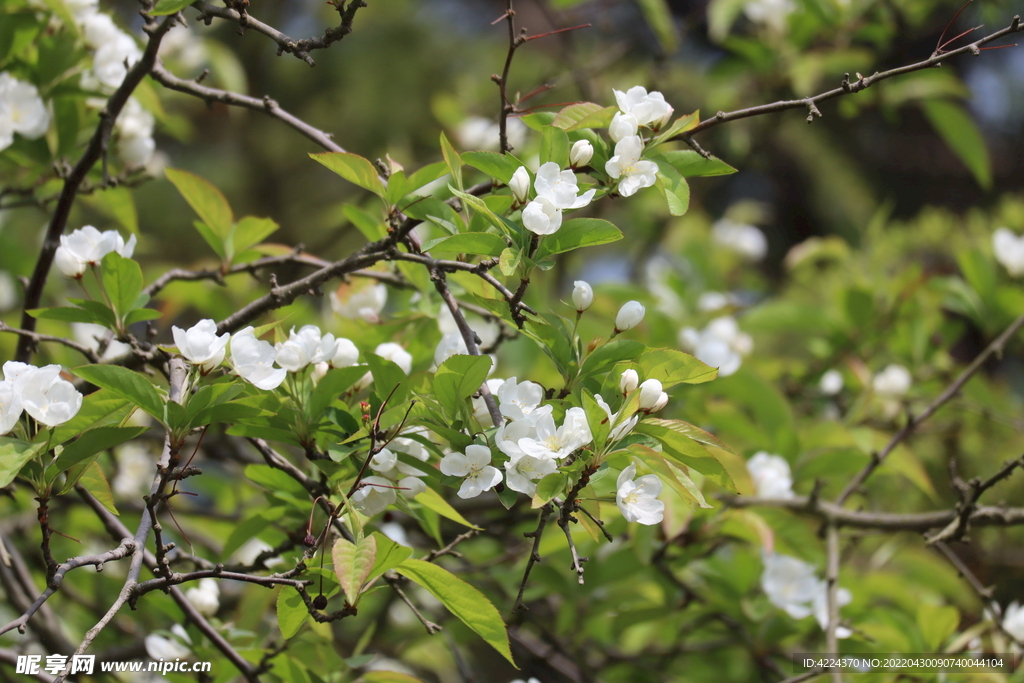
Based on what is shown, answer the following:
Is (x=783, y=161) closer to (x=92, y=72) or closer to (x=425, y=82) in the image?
(x=425, y=82)

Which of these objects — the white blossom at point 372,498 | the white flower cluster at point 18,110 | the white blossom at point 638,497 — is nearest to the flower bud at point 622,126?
the white blossom at point 638,497

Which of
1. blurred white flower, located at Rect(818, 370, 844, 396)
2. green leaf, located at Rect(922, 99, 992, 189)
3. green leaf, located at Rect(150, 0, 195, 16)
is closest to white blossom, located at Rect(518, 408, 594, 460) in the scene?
green leaf, located at Rect(150, 0, 195, 16)

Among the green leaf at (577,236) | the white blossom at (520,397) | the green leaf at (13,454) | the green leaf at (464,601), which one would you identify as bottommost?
the green leaf at (464,601)

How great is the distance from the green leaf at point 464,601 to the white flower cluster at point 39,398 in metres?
0.39

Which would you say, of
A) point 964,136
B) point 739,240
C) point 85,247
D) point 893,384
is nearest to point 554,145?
point 85,247

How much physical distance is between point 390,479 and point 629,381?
0.31m

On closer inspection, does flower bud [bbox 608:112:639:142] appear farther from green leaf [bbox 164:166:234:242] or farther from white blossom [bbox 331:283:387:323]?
green leaf [bbox 164:166:234:242]

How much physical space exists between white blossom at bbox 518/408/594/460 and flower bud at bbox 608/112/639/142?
1.12 feet

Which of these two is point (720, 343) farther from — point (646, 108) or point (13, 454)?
point (13, 454)

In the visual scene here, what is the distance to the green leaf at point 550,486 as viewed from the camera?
72 cm

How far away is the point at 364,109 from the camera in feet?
16.7

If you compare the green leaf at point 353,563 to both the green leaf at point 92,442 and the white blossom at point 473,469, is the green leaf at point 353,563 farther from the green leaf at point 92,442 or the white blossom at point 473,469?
the green leaf at point 92,442

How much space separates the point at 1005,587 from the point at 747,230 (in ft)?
5.27

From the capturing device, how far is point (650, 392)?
0.77 metres
